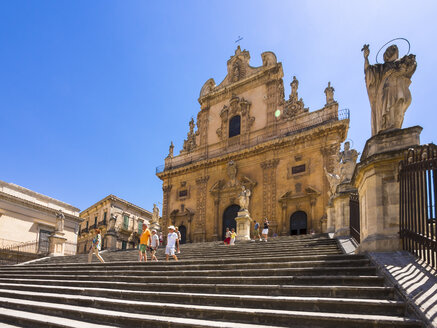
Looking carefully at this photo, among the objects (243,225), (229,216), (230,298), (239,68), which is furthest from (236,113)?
(230,298)

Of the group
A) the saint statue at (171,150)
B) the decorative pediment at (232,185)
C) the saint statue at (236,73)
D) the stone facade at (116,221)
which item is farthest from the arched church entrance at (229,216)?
the stone facade at (116,221)

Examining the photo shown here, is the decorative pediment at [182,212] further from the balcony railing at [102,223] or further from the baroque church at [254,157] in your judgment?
the balcony railing at [102,223]

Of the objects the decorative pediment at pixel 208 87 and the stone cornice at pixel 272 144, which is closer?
the stone cornice at pixel 272 144

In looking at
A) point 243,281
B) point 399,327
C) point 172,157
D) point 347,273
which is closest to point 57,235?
point 172,157

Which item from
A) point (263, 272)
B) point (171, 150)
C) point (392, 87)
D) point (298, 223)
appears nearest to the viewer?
point (263, 272)

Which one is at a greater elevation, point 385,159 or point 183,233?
point 385,159

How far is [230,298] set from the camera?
4.60 m

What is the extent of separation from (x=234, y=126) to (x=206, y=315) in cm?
2175

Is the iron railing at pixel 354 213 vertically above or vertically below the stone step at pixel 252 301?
above

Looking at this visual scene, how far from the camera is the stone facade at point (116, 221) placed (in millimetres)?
36281

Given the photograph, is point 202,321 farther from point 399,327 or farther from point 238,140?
point 238,140

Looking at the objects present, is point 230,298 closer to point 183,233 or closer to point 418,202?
point 418,202

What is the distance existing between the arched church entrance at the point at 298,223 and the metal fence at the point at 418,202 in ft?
49.3

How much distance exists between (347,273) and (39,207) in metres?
24.7
